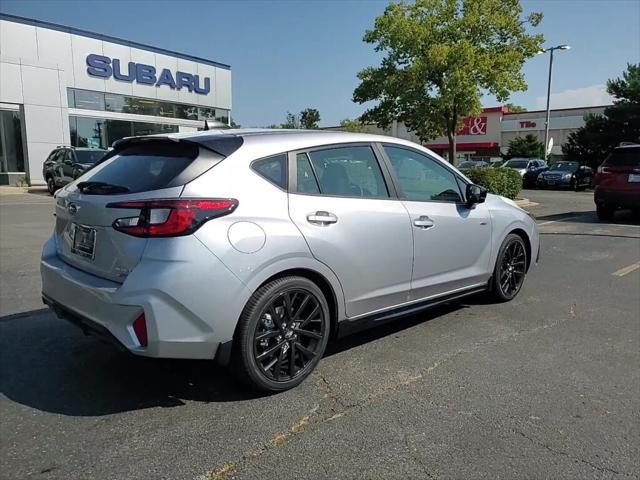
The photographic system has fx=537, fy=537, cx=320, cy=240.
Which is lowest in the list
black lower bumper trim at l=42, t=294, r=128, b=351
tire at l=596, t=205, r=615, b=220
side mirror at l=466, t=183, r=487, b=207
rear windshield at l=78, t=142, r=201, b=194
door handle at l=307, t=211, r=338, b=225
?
tire at l=596, t=205, r=615, b=220

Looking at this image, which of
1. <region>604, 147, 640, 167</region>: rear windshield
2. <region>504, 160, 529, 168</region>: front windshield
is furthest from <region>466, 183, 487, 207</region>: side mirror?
<region>504, 160, 529, 168</region>: front windshield

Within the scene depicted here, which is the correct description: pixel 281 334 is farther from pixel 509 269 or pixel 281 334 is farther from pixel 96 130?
pixel 96 130

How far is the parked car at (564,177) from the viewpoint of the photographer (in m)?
27.4

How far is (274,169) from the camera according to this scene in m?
3.51

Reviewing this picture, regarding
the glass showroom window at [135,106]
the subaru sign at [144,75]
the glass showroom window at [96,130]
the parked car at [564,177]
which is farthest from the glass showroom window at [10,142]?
the parked car at [564,177]

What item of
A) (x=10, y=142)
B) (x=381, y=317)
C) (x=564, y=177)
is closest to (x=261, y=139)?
(x=381, y=317)

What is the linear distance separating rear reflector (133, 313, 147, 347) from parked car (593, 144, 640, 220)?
1238 centimetres

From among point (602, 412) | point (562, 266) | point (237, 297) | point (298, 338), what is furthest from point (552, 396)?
point (562, 266)

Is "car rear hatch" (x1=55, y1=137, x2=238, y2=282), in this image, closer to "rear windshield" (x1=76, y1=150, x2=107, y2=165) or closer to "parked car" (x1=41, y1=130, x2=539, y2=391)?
"parked car" (x1=41, y1=130, x2=539, y2=391)

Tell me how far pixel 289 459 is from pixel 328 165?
78.7 inches

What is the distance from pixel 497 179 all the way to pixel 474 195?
12.5 m

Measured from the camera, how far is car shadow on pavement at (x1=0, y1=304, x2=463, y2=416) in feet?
11.2

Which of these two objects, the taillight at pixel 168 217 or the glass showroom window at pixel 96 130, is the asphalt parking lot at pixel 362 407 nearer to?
the taillight at pixel 168 217

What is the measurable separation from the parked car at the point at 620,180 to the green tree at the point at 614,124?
25.9 m
